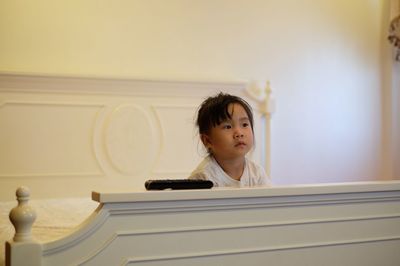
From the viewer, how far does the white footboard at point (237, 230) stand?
40.3 inches

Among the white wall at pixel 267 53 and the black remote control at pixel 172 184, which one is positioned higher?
the white wall at pixel 267 53

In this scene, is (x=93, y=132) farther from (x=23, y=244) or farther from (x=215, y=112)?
(x=23, y=244)

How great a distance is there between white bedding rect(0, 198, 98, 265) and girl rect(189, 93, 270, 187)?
17.5 inches

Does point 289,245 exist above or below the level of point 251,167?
below

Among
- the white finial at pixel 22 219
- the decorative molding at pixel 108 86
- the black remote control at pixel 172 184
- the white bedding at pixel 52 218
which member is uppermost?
the decorative molding at pixel 108 86

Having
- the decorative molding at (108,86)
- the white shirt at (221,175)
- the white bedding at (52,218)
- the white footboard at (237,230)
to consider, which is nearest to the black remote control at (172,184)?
the white footboard at (237,230)

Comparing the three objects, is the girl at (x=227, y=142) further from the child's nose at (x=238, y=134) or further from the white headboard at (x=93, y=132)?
the white headboard at (x=93, y=132)

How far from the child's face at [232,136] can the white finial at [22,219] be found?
81cm

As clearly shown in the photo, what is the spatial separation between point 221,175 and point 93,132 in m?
1.32

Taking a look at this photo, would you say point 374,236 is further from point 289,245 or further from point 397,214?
point 289,245

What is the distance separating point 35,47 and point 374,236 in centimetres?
214

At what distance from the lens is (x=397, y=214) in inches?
54.2

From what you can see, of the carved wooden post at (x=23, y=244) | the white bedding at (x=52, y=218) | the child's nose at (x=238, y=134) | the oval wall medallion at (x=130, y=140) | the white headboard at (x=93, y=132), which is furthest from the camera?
the oval wall medallion at (x=130, y=140)

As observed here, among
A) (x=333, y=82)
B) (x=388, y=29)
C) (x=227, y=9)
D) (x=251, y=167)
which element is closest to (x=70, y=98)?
(x=227, y=9)
